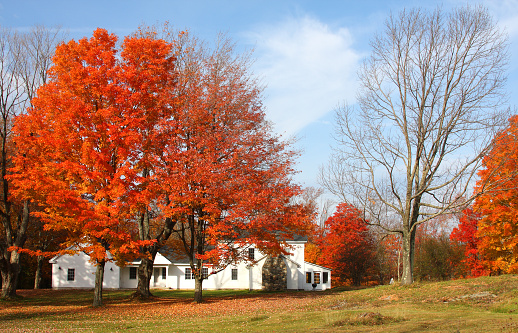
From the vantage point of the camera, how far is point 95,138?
2011 cm

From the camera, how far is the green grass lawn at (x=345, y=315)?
1091 centimetres

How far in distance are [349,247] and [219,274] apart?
12796mm

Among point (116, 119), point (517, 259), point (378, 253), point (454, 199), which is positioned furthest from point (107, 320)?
point (378, 253)

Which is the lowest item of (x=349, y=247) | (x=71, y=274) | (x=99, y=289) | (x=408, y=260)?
(x=71, y=274)

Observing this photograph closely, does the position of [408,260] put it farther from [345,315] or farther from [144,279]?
[144,279]

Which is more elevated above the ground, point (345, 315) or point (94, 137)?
point (94, 137)

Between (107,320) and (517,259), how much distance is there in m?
25.5

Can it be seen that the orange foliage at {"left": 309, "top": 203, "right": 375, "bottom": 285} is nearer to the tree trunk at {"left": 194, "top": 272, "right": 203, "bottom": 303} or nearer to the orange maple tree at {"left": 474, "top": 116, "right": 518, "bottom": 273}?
the orange maple tree at {"left": 474, "top": 116, "right": 518, "bottom": 273}

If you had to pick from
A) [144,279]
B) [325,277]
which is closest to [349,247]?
[325,277]

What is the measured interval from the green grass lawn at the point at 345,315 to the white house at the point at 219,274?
56.5 ft

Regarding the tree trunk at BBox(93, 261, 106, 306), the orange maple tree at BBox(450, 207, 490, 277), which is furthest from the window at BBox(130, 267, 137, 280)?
the orange maple tree at BBox(450, 207, 490, 277)

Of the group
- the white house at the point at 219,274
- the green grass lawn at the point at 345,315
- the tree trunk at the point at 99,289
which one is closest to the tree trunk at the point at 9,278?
the green grass lawn at the point at 345,315

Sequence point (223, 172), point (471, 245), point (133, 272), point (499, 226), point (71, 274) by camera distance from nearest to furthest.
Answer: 1. point (223, 172)
2. point (499, 226)
3. point (471, 245)
4. point (71, 274)
5. point (133, 272)

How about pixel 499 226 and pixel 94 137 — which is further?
pixel 499 226
